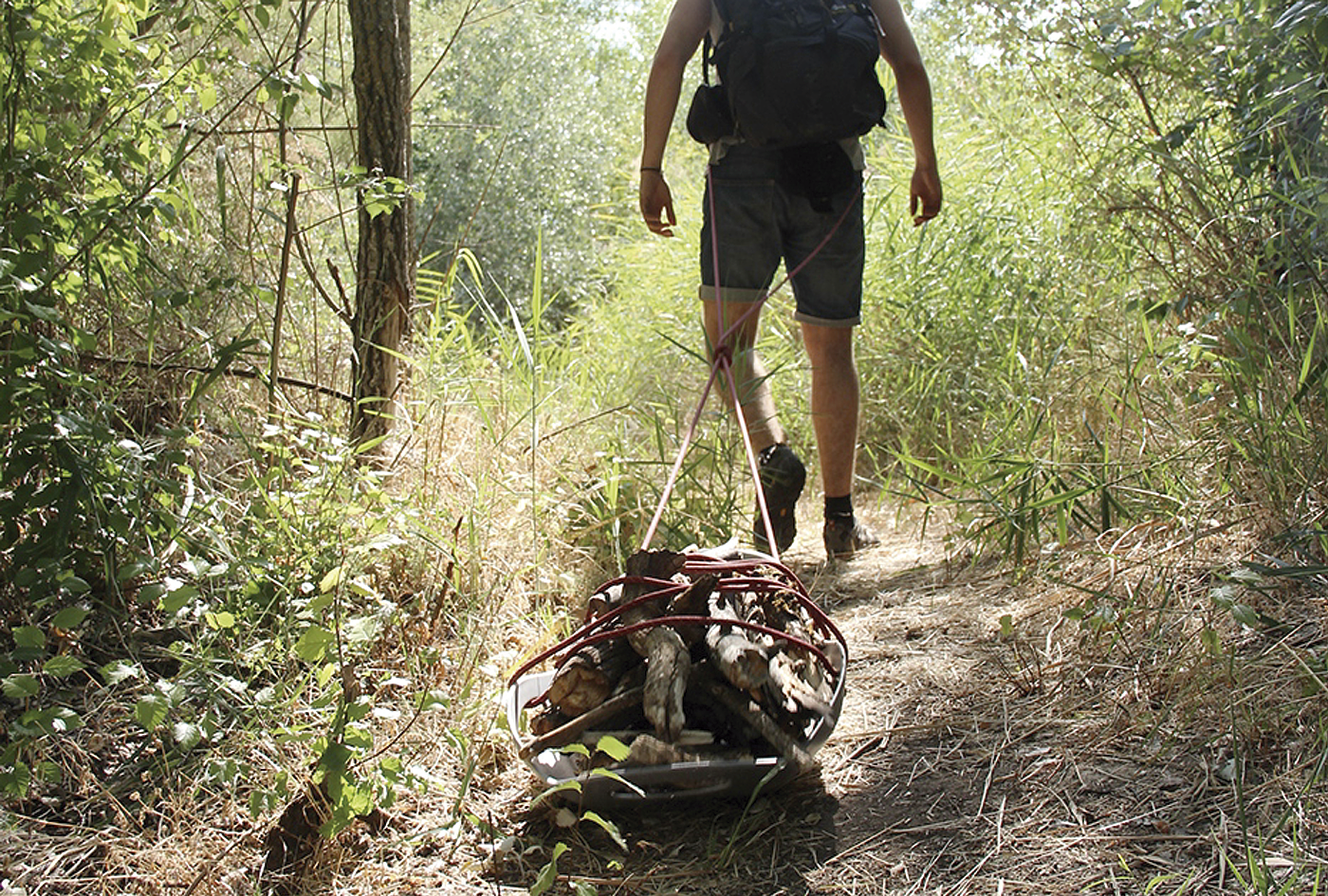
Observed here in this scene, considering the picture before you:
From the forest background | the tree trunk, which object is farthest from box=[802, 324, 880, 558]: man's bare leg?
the tree trunk

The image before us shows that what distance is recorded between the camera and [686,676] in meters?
1.99

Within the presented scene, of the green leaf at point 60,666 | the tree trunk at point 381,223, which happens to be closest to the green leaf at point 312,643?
the green leaf at point 60,666

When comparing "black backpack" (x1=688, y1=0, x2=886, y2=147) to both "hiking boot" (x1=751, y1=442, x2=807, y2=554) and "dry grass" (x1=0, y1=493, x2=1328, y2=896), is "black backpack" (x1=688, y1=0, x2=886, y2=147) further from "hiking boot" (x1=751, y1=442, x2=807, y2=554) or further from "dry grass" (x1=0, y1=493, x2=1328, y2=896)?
A: "dry grass" (x1=0, y1=493, x2=1328, y2=896)

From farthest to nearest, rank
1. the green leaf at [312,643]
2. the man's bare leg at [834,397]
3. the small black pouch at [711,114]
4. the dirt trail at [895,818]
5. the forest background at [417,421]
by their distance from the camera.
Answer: the man's bare leg at [834,397], the small black pouch at [711,114], the forest background at [417,421], the dirt trail at [895,818], the green leaf at [312,643]

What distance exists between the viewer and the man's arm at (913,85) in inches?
127

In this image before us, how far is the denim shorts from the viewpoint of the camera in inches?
126

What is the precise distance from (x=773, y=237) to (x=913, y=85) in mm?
603

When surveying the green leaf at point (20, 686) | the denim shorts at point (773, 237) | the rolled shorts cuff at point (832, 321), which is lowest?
the green leaf at point (20, 686)

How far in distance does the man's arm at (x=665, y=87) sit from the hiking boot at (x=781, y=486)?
0.76 m

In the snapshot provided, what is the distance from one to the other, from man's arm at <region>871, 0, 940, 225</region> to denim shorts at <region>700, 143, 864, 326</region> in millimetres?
235

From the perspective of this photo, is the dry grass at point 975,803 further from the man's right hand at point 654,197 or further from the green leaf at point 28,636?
the man's right hand at point 654,197

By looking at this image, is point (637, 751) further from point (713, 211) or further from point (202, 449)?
point (713, 211)

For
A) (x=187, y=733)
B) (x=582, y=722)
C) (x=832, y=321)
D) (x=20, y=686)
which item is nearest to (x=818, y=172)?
(x=832, y=321)

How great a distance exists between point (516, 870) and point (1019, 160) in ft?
12.9
